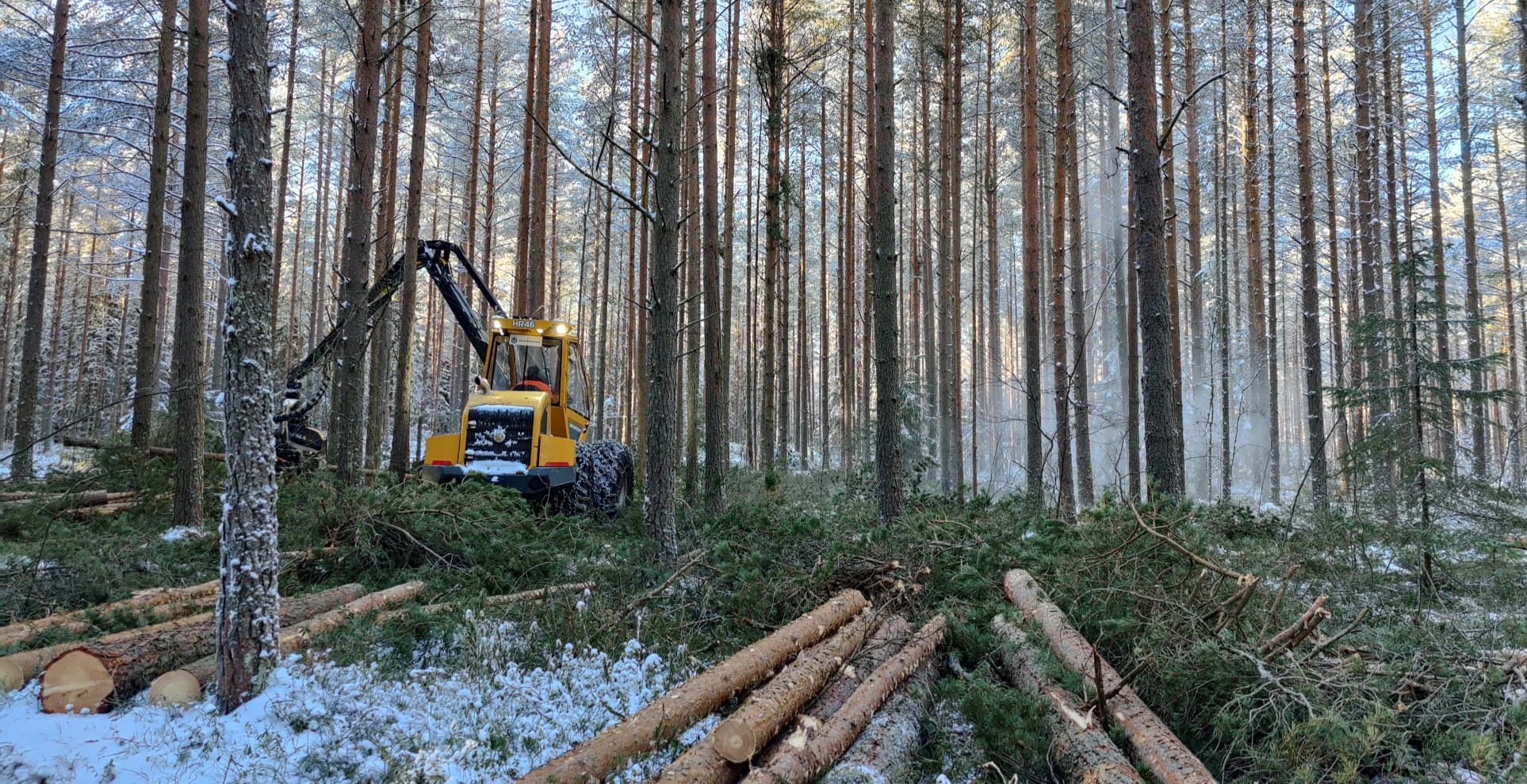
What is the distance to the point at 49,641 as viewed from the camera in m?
4.15

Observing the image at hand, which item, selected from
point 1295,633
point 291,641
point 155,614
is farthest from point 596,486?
point 1295,633

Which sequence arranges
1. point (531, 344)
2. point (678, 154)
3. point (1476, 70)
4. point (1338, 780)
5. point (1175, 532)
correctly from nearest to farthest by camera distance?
point (1338, 780)
point (1175, 532)
point (678, 154)
point (531, 344)
point (1476, 70)

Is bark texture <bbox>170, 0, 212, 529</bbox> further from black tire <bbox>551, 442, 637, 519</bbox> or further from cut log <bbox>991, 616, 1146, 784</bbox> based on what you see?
cut log <bbox>991, 616, 1146, 784</bbox>

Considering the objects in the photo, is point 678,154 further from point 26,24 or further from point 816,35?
point 26,24

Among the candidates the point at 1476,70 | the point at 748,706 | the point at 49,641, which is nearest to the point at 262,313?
the point at 49,641

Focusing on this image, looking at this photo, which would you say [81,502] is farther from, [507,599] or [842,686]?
[842,686]

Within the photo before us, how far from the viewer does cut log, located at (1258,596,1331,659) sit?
11.4 feet

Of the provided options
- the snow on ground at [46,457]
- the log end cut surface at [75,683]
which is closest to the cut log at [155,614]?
the log end cut surface at [75,683]

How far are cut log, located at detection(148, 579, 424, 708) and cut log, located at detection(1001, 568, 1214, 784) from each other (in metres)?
4.50

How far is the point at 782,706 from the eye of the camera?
3.53 meters

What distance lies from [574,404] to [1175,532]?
8.34m

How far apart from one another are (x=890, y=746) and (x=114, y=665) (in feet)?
13.0

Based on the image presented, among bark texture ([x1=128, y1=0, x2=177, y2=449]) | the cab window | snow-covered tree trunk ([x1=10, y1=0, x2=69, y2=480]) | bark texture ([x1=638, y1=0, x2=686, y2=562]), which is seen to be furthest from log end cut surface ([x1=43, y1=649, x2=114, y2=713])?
snow-covered tree trunk ([x1=10, y1=0, x2=69, y2=480])

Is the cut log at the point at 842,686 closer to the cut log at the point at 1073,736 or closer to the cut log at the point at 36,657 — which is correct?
the cut log at the point at 1073,736
